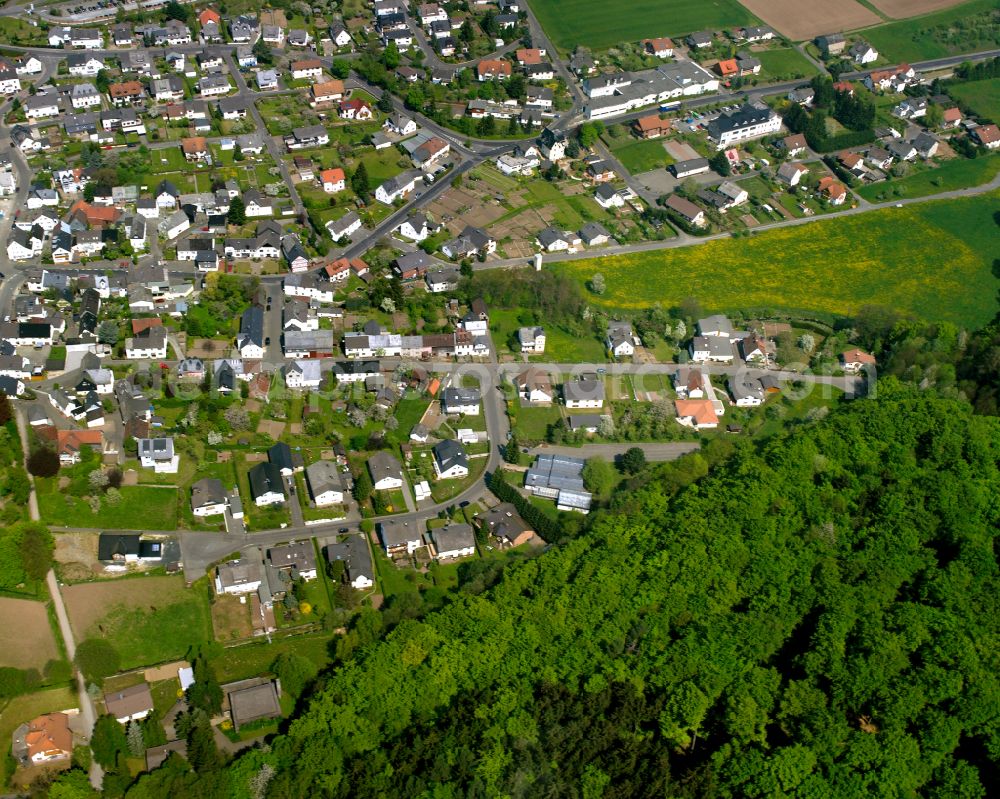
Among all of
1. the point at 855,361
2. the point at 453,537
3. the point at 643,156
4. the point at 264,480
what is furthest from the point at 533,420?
the point at 643,156

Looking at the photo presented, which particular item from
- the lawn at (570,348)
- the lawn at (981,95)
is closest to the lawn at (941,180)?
the lawn at (981,95)

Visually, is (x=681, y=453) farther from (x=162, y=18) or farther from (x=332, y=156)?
(x=162, y=18)

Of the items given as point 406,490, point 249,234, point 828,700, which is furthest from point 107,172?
point 828,700

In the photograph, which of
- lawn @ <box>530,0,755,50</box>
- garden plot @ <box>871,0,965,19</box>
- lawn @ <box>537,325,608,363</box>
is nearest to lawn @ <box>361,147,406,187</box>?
lawn @ <box>537,325,608,363</box>

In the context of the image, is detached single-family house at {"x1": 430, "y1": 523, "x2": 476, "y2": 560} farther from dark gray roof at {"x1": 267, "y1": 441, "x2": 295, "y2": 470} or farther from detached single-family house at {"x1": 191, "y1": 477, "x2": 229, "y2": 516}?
detached single-family house at {"x1": 191, "y1": 477, "x2": 229, "y2": 516}

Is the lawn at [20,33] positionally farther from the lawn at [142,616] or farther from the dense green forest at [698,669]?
the dense green forest at [698,669]
